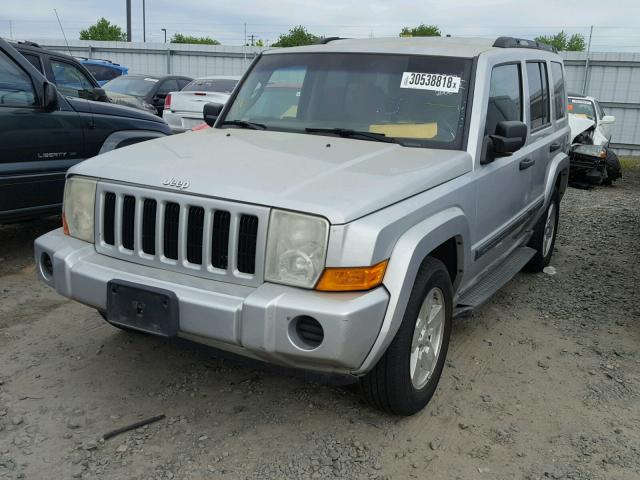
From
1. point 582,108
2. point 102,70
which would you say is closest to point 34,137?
point 582,108

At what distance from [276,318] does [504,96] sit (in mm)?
2443

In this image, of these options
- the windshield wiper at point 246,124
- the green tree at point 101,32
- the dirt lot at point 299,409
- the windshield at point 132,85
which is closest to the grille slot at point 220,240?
the dirt lot at point 299,409

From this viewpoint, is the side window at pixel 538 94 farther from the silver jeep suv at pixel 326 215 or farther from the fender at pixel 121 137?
the fender at pixel 121 137

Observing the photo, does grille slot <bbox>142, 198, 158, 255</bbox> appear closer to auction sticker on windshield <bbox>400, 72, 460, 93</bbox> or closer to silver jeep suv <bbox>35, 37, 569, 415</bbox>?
silver jeep suv <bbox>35, 37, 569, 415</bbox>

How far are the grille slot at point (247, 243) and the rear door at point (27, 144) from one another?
9.97 ft

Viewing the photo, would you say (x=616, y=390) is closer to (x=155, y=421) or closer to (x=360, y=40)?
(x=155, y=421)

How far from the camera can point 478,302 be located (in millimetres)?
3770

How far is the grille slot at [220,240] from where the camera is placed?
272 cm

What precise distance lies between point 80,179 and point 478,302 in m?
2.32

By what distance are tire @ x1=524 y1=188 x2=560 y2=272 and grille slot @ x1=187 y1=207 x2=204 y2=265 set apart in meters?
3.43

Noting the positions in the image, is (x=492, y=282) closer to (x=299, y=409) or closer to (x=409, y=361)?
(x=409, y=361)

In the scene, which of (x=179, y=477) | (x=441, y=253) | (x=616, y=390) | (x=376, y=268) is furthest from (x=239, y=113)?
(x=616, y=390)

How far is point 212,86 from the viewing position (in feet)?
Result: 39.0

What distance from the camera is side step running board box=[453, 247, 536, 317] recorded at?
3732 mm
